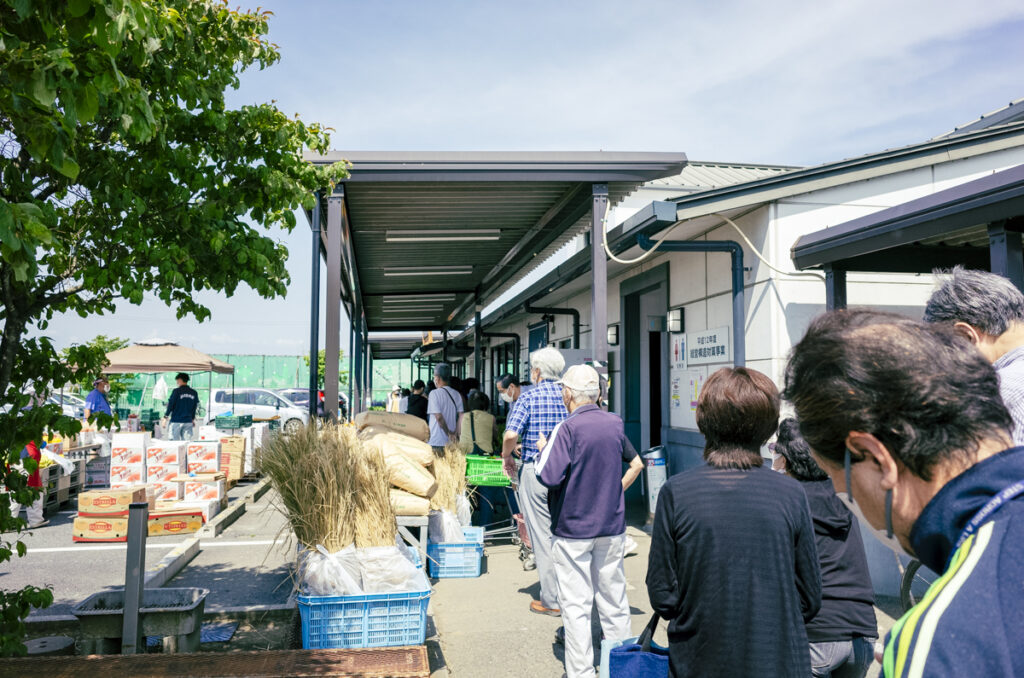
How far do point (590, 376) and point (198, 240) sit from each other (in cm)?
224

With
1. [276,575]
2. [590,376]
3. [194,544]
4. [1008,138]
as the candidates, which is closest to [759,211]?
[1008,138]

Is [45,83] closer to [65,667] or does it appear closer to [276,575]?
[65,667]

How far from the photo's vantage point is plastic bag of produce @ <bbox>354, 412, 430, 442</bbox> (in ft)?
23.5

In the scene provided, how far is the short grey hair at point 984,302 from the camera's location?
7.53 feet

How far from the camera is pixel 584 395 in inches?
164

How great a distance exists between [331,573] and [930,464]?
383cm

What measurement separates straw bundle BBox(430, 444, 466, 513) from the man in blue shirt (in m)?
1.22

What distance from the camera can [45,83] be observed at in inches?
77.7

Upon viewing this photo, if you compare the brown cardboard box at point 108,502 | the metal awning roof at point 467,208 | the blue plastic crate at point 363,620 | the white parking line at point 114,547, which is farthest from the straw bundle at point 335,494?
the brown cardboard box at point 108,502

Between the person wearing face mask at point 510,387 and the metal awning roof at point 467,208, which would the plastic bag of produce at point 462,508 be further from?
the metal awning roof at point 467,208

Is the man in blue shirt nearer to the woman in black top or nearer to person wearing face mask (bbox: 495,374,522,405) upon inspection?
the woman in black top

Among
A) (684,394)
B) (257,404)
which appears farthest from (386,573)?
(257,404)

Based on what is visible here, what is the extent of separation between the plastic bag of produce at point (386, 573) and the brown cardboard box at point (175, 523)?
530 centimetres

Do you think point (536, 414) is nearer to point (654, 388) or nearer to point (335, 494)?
point (335, 494)
